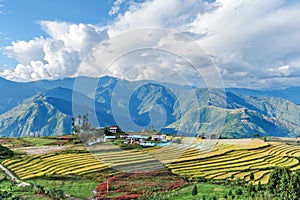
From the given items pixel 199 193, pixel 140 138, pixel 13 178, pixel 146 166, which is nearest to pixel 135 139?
pixel 140 138

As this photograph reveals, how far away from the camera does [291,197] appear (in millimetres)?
15148

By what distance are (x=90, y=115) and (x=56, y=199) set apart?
28.3ft

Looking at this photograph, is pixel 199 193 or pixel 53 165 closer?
pixel 199 193

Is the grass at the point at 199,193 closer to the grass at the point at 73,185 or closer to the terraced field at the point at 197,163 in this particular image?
the terraced field at the point at 197,163

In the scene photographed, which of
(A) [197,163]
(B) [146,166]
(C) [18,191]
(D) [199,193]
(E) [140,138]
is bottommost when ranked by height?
(C) [18,191]

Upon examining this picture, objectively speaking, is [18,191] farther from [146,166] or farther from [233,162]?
[233,162]

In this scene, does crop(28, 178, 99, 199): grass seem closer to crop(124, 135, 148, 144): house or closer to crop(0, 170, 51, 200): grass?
crop(0, 170, 51, 200): grass

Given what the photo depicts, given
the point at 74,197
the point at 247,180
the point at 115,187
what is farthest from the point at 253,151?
the point at 74,197

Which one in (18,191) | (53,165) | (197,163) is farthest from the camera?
(197,163)

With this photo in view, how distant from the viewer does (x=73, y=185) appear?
20.1 meters

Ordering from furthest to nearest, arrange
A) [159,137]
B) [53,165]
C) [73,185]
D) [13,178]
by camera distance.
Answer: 1. [159,137]
2. [53,165]
3. [13,178]
4. [73,185]

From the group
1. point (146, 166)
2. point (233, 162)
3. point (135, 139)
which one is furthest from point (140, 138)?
point (146, 166)

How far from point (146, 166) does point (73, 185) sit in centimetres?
608

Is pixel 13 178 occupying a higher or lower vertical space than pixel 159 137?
lower
